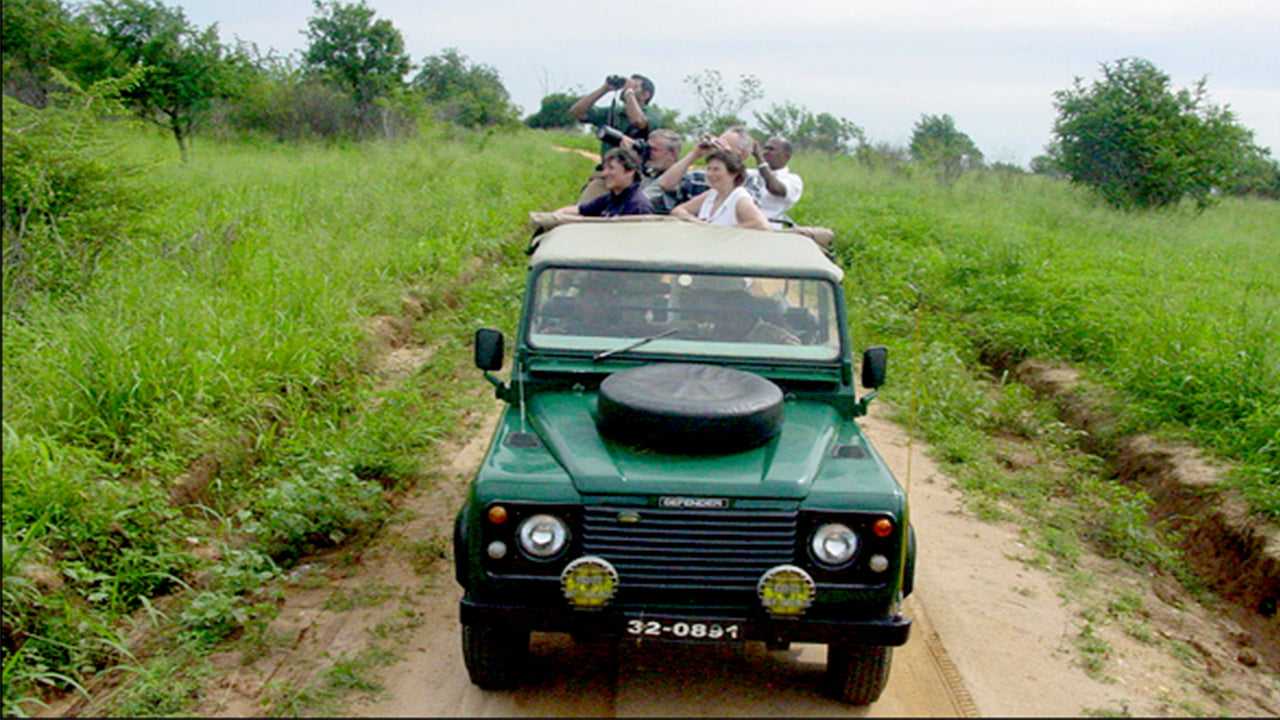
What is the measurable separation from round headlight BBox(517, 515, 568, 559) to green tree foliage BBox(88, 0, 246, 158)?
16442 millimetres

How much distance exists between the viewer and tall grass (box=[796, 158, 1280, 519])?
7512 mm

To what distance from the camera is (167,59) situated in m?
18.8

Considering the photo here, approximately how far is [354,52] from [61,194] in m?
22.7

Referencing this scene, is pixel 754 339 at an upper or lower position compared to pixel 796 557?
upper

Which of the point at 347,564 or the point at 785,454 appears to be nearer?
the point at 785,454

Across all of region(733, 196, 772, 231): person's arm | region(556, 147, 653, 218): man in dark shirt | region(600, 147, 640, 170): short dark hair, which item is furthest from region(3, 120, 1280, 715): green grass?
region(600, 147, 640, 170): short dark hair

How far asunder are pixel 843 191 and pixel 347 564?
1797 cm

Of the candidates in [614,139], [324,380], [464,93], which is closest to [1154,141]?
[614,139]

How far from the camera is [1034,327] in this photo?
10133mm

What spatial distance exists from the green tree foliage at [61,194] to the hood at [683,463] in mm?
4377

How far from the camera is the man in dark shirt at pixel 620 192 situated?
664 cm

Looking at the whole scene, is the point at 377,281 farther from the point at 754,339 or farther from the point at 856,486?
the point at 856,486

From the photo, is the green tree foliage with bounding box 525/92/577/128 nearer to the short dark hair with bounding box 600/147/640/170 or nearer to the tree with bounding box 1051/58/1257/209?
the tree with bounding box 1051/58/1257/209

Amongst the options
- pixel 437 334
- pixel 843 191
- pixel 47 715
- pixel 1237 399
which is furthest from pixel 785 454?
pixel 843 191
